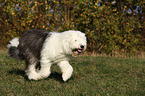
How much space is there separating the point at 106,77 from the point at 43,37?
175 cm

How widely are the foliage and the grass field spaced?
2.86 m

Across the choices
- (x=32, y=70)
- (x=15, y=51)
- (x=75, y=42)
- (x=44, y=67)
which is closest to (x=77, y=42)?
(x=75, y=42)

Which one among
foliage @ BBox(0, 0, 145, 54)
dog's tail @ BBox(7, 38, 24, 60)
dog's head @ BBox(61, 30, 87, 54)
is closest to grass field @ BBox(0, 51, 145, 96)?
dog's tail @ BBox(7, 38, 24, 60)

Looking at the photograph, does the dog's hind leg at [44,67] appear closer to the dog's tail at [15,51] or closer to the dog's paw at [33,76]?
the dog's paw at [33,76]

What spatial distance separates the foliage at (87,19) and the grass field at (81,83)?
2.86 metres

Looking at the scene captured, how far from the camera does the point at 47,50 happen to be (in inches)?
150

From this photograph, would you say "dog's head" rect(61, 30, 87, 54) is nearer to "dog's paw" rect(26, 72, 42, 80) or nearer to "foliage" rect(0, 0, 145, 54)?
"dog's paw" rect(26, 72, 42, 80)

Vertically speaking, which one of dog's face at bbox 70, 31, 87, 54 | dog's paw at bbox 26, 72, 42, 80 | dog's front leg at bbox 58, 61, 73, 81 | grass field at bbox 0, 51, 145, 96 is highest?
dog's face at bbox 70, 31, 87, 54

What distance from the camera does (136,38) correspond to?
27.6 ft

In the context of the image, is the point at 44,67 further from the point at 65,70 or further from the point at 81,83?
the point at 81,83

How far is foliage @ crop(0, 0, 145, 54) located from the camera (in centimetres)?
791

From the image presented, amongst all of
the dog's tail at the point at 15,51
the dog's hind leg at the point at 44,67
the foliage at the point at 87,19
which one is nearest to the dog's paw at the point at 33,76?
the dog's hind leg at the point at 44,67

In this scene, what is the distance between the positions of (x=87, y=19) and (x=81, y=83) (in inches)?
176

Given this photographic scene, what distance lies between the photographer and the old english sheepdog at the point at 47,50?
3612mm
